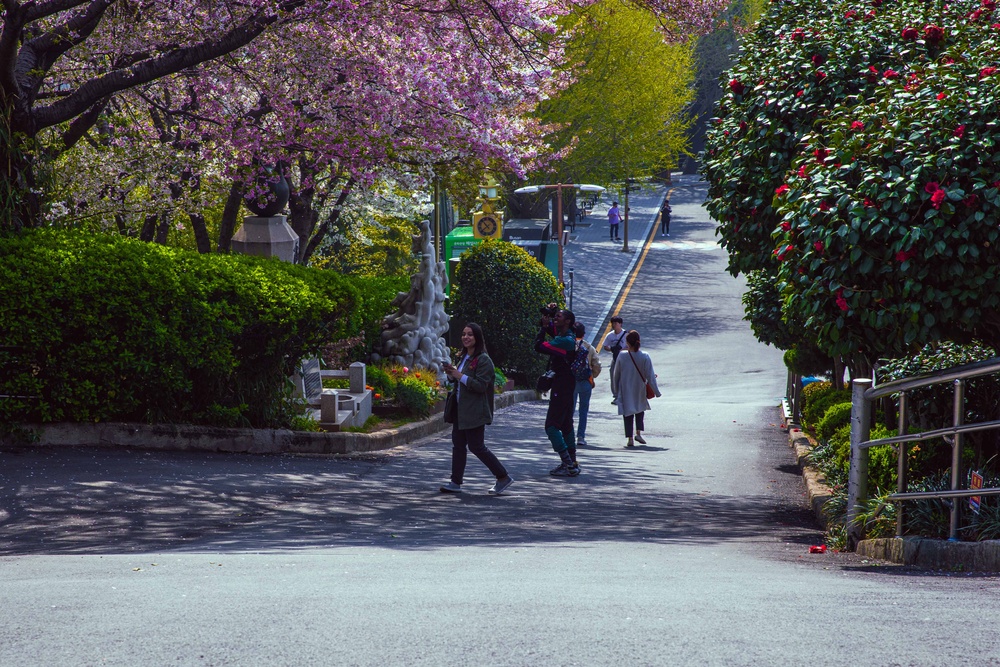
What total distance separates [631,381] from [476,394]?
19.0ft

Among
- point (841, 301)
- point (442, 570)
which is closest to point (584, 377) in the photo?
point (841, 301)

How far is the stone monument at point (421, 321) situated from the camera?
1917cm

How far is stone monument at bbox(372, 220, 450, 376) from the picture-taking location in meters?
19.2

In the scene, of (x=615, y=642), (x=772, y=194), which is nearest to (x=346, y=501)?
(x=772, y=194)

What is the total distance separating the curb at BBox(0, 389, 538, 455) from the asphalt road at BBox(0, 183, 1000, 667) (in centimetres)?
35

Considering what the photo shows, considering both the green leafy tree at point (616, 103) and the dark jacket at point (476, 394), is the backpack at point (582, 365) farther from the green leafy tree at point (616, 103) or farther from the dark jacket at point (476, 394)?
the green leafy tree at point (616, 103)

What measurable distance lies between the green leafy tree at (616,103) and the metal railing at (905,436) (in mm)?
28819

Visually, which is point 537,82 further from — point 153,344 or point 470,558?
point 470,558

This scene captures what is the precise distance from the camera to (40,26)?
47.3 ft

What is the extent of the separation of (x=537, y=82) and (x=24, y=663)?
15.6 metres

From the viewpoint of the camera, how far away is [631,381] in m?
15.9

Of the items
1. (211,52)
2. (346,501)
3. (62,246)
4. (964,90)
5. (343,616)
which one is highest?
(211,52)

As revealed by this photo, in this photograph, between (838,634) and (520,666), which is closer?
(520,666)

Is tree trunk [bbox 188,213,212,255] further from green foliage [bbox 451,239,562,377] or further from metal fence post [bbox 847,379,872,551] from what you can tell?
metal fence post [bbox 847,379,872,551]
